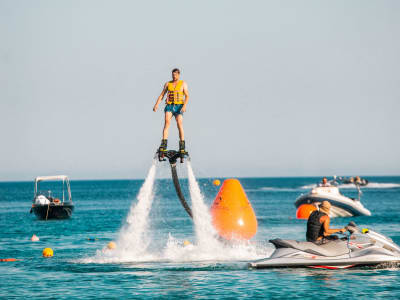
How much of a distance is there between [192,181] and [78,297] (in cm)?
559

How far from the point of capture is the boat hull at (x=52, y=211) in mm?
53656

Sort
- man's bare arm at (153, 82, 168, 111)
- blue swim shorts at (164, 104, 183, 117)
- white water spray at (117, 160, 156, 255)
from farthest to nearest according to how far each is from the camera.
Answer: white water spray at (117, 160, 156, 255) → blue swim shorts at (164, 104, 183, 117) → man's bare arm at (153, 82, 168, 111)

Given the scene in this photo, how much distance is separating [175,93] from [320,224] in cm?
547

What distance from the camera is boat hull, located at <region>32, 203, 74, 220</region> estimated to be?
176 feet

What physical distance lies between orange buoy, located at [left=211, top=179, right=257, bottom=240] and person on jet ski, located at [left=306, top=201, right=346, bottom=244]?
422 cm

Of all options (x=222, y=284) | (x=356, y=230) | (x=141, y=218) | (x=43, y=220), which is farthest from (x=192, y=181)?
(x=43, y=220)

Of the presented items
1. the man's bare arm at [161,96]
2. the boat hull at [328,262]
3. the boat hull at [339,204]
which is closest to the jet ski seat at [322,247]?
the boat hull at [328,262]

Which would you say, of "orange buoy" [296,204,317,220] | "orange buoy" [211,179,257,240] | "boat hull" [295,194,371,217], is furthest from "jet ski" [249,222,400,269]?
"boat hull" [295,194,371,217]

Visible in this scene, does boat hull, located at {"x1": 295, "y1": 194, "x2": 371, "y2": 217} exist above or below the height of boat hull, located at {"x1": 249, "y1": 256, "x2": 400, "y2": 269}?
below

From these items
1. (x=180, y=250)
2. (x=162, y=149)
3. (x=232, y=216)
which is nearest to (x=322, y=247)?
(x=232, y=216)

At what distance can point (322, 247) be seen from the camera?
19.4 metres

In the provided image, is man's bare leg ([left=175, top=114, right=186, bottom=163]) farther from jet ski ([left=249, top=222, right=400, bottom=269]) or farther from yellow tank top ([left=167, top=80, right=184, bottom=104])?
jet ski ([left=249, top=222, right=400, bottom=269])

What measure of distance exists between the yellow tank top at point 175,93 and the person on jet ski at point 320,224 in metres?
4.93

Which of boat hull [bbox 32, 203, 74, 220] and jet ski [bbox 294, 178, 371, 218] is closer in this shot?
jet ski [bbox 294, 178, 371, 218]
